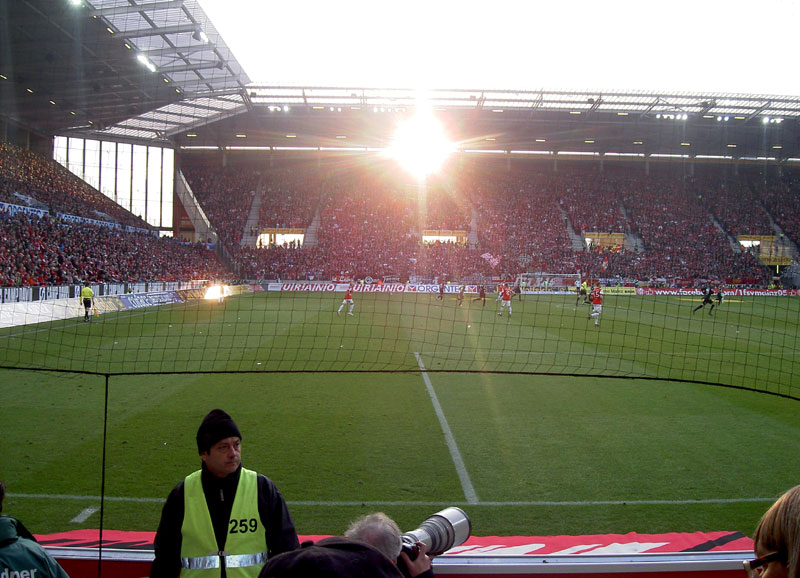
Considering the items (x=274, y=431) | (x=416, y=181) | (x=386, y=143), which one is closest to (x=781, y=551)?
(x=274, y=431)

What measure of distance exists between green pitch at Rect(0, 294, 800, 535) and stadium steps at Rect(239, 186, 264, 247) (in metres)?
33.7

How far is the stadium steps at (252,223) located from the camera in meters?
50.0

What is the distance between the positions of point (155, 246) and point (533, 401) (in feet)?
114

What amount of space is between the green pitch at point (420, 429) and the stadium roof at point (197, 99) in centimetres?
1371

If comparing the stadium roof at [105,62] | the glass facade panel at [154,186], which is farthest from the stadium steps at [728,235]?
the glass facade panel at [154,186]

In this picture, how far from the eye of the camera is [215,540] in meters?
2.60

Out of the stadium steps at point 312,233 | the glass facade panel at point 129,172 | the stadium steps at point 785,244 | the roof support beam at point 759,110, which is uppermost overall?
the roof support beam at point 759,110

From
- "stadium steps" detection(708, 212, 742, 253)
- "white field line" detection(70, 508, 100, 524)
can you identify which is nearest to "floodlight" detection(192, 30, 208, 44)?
"white field line" detection(70, 508, 100, 524)

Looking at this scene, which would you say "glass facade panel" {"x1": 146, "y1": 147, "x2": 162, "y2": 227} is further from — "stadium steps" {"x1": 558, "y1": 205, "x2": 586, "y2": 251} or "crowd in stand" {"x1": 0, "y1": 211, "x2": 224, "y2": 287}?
"stadium steps" {"x1": 558, "y1": 205, "x2": 586, "y2": 251}

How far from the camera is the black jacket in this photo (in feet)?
8.36

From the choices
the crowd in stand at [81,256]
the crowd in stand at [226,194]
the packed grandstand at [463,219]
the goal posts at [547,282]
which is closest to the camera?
the crowd in stand at [81,256]

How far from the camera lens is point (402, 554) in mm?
1870

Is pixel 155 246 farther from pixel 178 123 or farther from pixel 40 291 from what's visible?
pixel 40 291

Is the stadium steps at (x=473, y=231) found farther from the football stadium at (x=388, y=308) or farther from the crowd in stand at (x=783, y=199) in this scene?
the crowd in stand at (x=783, y=199)
